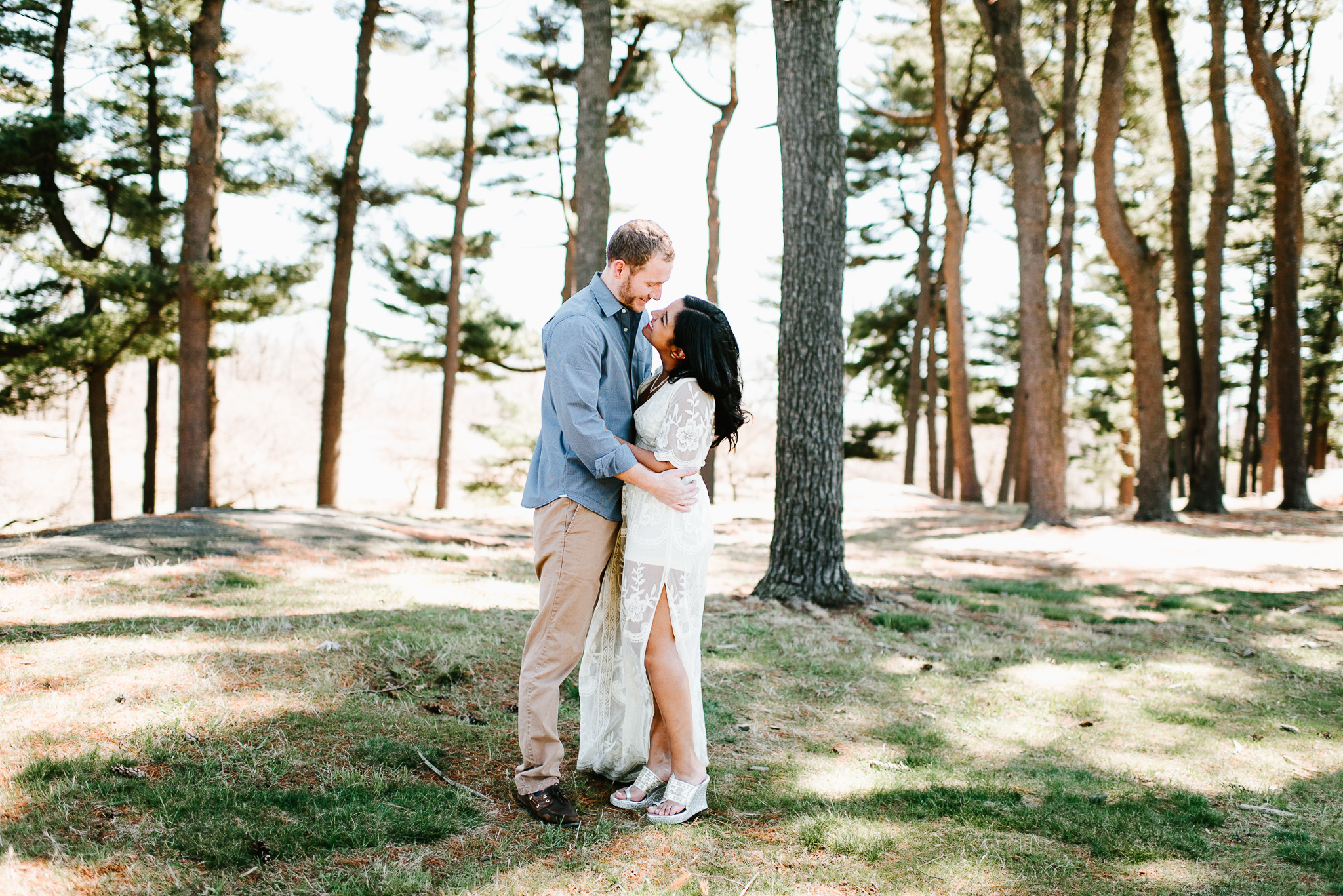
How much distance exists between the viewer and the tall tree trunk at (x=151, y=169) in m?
13.1

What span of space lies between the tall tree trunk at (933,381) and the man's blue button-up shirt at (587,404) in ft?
60.0

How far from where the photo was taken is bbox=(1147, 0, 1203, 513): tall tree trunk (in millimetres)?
13578

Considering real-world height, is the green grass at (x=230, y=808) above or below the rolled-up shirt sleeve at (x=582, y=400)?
below

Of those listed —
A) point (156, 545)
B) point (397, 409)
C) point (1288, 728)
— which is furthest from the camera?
point (397, 409)

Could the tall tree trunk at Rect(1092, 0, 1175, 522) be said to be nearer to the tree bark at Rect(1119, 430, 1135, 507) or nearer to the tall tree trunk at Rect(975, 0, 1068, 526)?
the tall tree trunk at Rect(975, 0, 1068, 526)

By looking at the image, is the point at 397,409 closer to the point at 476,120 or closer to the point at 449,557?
the point at 476,120

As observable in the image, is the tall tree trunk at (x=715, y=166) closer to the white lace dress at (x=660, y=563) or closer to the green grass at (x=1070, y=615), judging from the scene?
the green grass at (x=1070, y=615)

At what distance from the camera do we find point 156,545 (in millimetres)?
6594

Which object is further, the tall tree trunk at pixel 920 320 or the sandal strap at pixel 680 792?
the tall tree trunk at pixel 920 320

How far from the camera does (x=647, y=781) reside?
2912mm

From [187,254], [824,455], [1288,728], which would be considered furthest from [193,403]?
[1288,728]

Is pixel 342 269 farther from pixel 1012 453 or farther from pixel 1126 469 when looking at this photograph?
pixel 1126 469

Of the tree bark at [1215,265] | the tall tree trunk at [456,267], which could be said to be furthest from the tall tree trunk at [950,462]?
the tall tree trunk at [456,267]

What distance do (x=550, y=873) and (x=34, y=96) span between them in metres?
15.6
